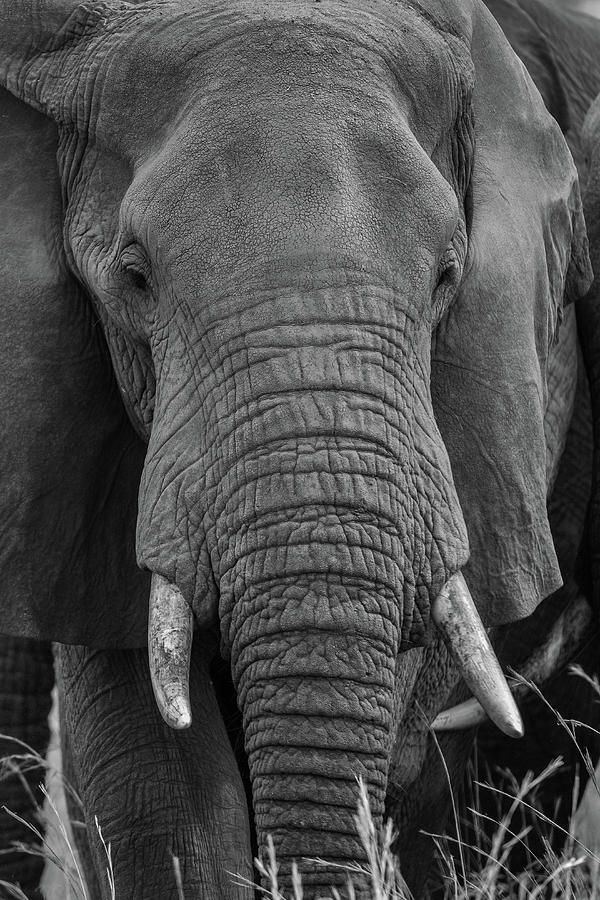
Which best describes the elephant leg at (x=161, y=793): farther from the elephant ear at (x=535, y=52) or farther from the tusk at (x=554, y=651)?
the elephant ear at (x=535, y=52)

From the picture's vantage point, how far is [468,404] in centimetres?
337

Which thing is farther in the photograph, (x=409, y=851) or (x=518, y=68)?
(x=409, y=851)

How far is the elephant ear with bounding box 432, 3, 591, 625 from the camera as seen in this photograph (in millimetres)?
3361

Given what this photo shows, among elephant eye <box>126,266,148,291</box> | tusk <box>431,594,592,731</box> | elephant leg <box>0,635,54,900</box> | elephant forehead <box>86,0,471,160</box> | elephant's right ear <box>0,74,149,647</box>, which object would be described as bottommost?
elephant leg <box>0,635,54,900</box>

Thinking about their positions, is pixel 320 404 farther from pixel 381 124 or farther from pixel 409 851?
pixel 409 851

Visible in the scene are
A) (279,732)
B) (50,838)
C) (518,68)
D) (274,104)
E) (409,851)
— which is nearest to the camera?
(279,732)

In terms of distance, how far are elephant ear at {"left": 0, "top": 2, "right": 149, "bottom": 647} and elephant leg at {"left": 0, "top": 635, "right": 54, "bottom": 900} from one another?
3.67 ft

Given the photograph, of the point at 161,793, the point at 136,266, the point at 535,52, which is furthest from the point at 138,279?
the point at 535,52

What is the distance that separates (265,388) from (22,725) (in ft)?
6.41

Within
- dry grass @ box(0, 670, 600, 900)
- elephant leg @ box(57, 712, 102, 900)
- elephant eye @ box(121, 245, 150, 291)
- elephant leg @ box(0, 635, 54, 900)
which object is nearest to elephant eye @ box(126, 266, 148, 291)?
elephant eye @ box(121, 245, 150, 291)

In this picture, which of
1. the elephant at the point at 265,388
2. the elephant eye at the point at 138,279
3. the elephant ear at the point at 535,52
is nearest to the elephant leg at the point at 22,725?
the elephant at the point at 265,388

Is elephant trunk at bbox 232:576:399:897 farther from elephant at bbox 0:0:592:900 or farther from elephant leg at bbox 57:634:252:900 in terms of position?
elephant leg at bbox 57:634:252:900

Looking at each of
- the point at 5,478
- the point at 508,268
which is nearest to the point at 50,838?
the point at 5,478

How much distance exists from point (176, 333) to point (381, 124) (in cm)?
48
